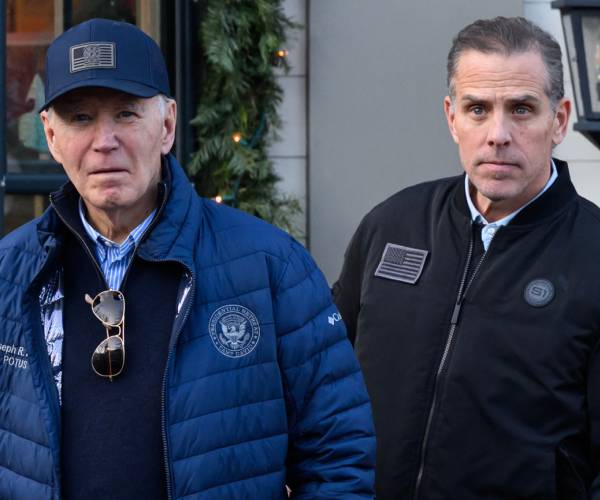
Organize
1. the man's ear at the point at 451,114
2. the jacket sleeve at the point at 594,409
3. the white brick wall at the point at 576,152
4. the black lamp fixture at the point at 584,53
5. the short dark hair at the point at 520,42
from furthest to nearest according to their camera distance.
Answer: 1. the white brick wall at the point at 576,152
2. the black lamp fixture at the point at 584,53
3. the man's ear at the point at 451,114
4. the short dark hair at the point at 520,42
5. the jacket sleeve at the point at 594,409

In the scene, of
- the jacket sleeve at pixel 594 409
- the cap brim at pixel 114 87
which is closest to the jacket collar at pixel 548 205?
the jacket sleeve at pixel 594 409

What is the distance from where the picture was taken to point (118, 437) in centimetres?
246

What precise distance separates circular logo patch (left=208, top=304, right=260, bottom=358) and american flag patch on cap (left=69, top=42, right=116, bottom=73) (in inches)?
21.3

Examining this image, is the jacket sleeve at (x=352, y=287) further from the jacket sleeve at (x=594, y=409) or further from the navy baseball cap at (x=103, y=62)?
the navy baseball cap at (x=103, y=62)

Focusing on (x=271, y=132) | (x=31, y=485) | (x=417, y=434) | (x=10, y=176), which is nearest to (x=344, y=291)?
(x=417, y=434)

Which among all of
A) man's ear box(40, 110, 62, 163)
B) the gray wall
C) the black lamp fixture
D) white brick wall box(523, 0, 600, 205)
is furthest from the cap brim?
white brick wall box(523, 0, 600, 205)

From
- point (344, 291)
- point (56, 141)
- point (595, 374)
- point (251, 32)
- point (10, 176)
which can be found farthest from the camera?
point (251, 32)

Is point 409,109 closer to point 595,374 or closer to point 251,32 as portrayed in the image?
point 251,32

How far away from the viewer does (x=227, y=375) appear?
97.7 inches

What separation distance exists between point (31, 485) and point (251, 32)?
3218mm

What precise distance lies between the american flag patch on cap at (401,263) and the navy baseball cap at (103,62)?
91 centimetres

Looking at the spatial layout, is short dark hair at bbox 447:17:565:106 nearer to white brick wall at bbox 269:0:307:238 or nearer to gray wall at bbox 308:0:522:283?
gray wall at bbox 308:0:522:283

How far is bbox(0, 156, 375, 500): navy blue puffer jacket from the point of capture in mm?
2447

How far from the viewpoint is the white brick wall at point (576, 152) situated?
5543 mm
